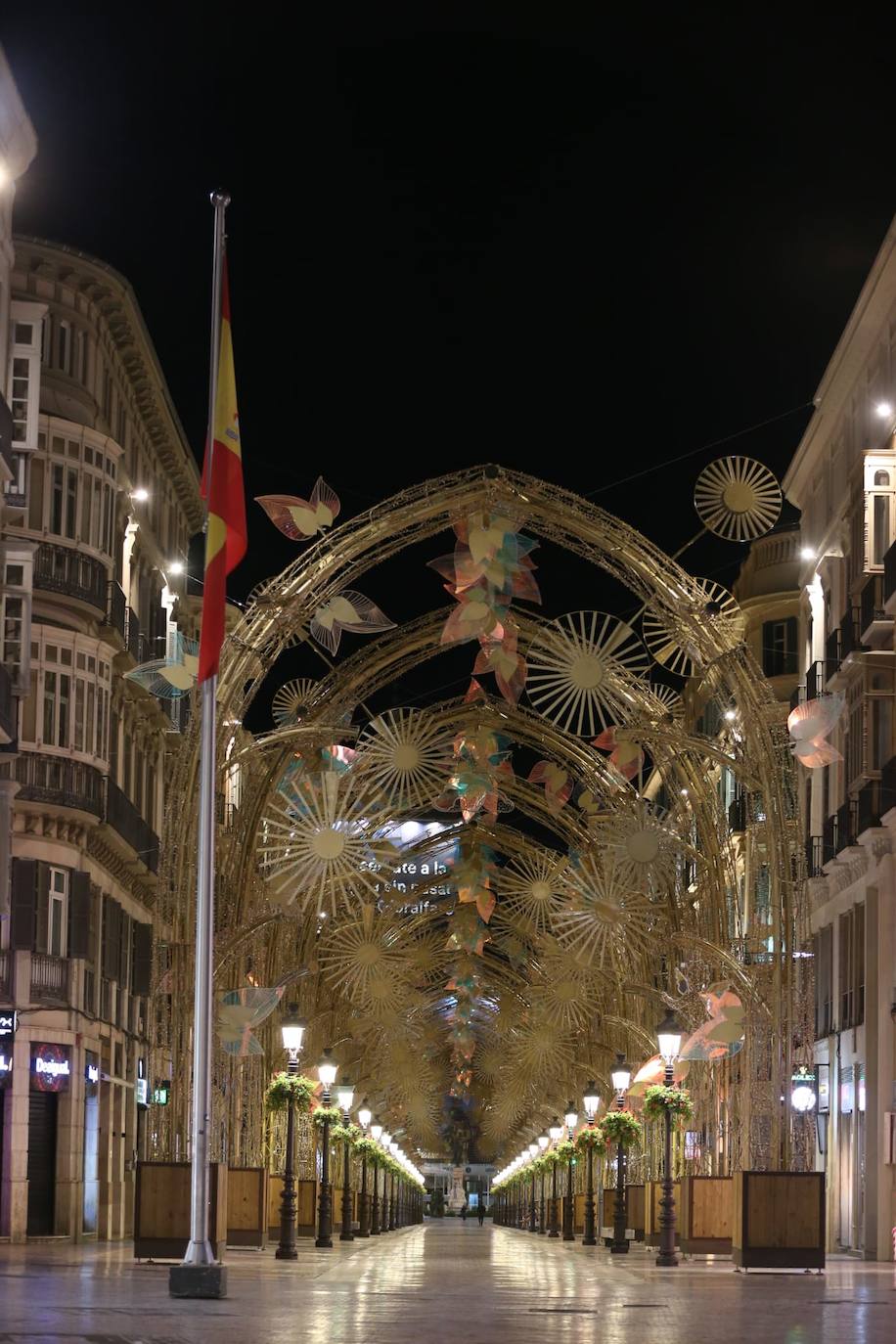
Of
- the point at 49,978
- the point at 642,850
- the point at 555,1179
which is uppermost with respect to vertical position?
the point at 642,850

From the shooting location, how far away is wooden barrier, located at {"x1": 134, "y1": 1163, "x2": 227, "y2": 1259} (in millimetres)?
37688

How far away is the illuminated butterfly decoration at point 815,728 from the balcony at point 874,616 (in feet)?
35.1

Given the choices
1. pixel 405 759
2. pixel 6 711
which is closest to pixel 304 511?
pixel 6 711

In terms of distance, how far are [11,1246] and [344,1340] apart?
30.0 meters

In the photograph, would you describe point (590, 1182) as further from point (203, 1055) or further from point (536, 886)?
point (203, 1055)

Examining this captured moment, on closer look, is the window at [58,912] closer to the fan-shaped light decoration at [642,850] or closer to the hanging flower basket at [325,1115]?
the hanging flower basket at [325,1115]

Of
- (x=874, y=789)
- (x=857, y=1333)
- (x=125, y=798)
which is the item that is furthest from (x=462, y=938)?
(x=857, y=1333)

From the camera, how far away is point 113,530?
5816 centimetres

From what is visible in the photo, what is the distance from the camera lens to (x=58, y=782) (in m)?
53.9

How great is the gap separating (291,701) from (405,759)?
9.19 ft

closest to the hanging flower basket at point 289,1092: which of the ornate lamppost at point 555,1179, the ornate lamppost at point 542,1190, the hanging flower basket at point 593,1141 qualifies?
the hanging flower basket at point 593,1141

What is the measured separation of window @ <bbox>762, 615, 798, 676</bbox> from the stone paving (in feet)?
112

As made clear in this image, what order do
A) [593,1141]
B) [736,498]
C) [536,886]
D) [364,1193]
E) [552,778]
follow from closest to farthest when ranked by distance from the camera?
1. [736,498]
2. [552,778]
3. [536,886]
4. [593,1141]
5. [364,1193]

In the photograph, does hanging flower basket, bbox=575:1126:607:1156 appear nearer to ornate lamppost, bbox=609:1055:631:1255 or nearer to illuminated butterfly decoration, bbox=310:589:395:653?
ornate lamppost, bbox=609:1055:631:1255
